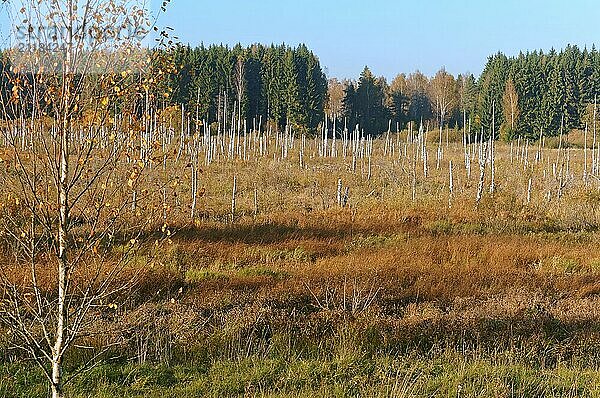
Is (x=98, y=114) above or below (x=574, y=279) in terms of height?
above

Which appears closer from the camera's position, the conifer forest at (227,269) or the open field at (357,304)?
the conifer forest at (227,269)

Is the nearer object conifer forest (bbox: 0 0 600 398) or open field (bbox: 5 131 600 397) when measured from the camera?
conifer forest (bbox: 0 0 600 398)

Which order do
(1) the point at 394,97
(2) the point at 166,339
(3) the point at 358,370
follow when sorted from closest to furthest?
(3) the point at 358,370
(2) the point at 166,339
(1) the point at 394,97

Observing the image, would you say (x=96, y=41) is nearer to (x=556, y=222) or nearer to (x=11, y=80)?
(x=11, y=80)

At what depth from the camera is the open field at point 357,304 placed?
545cm

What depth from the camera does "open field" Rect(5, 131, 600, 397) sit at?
5.45 meters

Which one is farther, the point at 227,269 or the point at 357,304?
the point at 227,269

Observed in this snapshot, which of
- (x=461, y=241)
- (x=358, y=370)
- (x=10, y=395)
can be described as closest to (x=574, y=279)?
(x=461, y=241)

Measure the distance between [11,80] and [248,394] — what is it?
341 centimetres

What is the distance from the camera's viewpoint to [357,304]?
8188 millimetres

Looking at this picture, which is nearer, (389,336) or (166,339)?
(166,339)

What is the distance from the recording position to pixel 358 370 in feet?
19.2

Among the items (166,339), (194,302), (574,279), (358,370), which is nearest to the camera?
(358,370)

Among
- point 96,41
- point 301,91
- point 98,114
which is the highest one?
point 301,91
